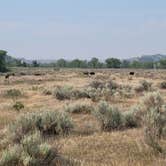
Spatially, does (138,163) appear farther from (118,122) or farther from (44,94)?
(44,94)

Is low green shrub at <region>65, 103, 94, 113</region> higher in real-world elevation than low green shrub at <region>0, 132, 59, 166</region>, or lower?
lower

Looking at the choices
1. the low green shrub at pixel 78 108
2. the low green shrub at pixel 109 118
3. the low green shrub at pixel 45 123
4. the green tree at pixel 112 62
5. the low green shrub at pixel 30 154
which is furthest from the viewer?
the green tree at pixel 112 62

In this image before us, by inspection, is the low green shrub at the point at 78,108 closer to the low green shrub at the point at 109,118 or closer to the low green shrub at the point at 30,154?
the low green shrub at the point at 109,118

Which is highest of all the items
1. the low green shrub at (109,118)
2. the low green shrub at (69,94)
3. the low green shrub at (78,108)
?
the low green shrub at (109,118)

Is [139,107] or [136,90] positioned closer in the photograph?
[139,107]

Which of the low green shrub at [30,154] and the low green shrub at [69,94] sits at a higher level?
the low green shrub at [30,154]

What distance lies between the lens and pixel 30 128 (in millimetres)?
11773

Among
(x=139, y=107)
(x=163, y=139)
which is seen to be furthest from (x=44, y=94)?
(x=163, y=139)

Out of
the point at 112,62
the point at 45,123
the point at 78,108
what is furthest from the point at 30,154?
the point at 112,62

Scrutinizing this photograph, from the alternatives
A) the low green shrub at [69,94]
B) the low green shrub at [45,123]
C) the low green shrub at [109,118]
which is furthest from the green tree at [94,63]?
the low green shrub at [45,123]

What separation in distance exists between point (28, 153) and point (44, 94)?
62.8 feet

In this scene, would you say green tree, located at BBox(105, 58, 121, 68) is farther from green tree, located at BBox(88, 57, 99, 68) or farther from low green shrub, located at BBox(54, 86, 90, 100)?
low green shrub, located at BBox(54, 86, 90, 100)

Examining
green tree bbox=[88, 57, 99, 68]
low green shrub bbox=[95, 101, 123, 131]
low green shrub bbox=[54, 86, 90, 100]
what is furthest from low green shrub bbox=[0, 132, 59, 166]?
green tree bbox=[88, 57, 99, 68]

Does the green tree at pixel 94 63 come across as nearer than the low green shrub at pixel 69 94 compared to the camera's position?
No
